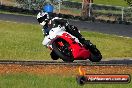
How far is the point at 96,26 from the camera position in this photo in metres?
36.5

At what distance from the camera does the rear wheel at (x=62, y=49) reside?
27.3 ft

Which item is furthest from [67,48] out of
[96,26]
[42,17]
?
[96,26]

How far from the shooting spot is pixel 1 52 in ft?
68.5

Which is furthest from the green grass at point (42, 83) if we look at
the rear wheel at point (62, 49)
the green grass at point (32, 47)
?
the green grass at point (32, 47)

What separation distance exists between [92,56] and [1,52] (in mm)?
12765

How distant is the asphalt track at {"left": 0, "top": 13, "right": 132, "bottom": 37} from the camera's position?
3402 cm

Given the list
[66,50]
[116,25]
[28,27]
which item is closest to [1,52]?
[28,27]

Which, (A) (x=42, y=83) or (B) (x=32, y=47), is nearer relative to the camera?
(A) (x=42, y=83)

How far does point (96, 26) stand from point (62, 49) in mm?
28119

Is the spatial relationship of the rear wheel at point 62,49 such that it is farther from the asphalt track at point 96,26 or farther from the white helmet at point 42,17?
the asphalt track at point 96,26

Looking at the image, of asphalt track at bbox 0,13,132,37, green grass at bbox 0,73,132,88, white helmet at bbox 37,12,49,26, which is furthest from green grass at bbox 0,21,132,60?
white helmet at bbox 37,12,49,26

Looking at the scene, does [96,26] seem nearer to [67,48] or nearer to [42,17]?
[67,48]

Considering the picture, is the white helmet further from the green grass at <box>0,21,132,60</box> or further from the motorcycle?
the green grass at <box>0,21,132,60</box>

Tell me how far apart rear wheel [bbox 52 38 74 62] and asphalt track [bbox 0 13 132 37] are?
79.2 feet
